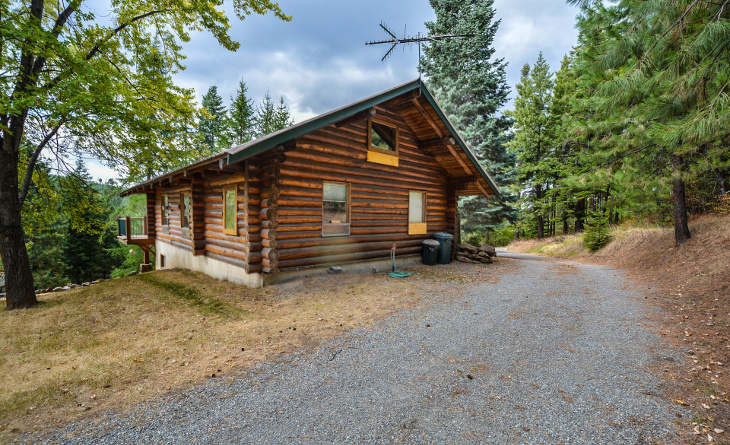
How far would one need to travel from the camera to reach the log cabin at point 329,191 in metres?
7.64

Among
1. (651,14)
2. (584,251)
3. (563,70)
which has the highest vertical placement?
(563,70)

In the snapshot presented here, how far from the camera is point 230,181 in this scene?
8.64 meters

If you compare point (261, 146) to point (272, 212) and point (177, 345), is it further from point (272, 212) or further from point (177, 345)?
point (177, 345)

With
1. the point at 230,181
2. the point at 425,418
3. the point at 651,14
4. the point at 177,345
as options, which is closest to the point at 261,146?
the point at 230,181

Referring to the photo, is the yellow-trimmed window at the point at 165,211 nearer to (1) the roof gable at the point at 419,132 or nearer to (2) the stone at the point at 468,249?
(1) the roof gable at the point at 419,132

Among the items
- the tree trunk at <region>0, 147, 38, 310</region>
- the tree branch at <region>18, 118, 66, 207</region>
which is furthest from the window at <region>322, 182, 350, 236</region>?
the tree trunk at <region>0, 147, 38, 310</region>

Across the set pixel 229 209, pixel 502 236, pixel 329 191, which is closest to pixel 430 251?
Answer: pixel 329 191

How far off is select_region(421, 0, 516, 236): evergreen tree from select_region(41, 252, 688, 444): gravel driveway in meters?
14.1

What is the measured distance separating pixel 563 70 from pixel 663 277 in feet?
56.0

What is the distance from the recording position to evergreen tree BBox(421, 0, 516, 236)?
58.7ft

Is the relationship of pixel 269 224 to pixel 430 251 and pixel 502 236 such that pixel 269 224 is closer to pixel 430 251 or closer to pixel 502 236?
pixel 430 251

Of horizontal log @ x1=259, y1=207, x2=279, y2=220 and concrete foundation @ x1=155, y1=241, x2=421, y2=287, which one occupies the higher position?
horizontal log @ x1=259, y1=207, x2=279, y2=220

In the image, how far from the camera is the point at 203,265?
407 inches

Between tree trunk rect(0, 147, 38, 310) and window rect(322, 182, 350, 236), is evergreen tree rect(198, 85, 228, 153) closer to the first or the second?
tree trunk rect(0, 147, 38, 310)
